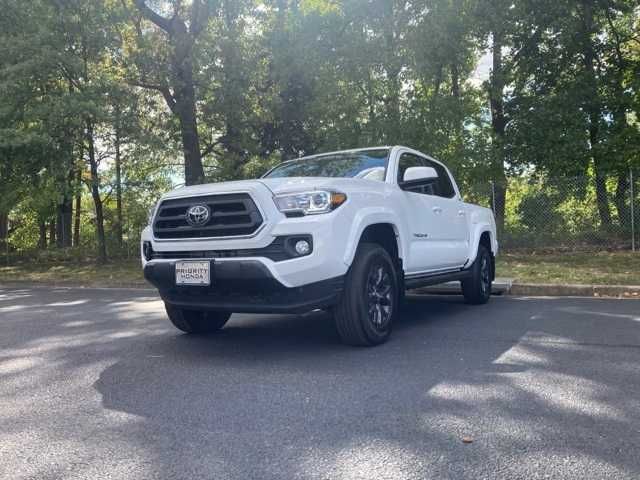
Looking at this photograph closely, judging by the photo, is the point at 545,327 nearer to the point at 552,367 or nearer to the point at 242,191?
the point at 552,367

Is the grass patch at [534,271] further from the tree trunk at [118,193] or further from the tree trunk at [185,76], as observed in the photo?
the tree trunk at [185,76]

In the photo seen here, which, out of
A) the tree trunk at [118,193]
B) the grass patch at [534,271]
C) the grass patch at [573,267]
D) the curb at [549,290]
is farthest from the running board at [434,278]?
the tree trunk at [118,193]

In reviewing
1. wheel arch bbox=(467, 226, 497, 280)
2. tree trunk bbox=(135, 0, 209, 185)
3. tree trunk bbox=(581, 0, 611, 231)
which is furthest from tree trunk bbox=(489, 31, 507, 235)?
tree trunk bbox=(135, 0, 209, 185)

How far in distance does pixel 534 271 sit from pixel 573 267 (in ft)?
4.24

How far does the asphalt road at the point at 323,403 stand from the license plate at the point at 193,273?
0.65 meters

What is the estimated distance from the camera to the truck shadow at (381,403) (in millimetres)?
2586

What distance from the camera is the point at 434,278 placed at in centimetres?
636

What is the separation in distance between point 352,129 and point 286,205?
12.4m

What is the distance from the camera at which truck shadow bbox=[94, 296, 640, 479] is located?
2586mm

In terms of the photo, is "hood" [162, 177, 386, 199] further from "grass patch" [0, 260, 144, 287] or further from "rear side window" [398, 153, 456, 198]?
"grass patch" [0, 260, 144, 287]

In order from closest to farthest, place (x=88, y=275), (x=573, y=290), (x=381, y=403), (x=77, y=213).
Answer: (x=381, y=403)
(x=573, y=290)
(x=88, y=275)
(x=77, y=213)

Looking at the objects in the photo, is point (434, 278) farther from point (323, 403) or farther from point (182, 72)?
point (182, 72)

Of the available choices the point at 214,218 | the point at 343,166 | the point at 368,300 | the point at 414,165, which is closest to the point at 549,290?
the point at 414,165

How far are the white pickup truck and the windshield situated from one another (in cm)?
3
